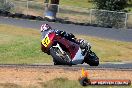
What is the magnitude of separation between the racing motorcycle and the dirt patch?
1.84 feet

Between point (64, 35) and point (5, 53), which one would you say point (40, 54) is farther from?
point (64, 35)

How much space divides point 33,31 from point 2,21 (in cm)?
347

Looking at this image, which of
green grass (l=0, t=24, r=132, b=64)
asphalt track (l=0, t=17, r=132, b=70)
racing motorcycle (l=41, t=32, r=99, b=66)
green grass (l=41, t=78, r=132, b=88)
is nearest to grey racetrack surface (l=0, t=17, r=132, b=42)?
asphalt track (l=0, t=17, r=132, b=70)

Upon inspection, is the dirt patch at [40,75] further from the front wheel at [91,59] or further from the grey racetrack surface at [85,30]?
the grey racetrack surface at [85,30]

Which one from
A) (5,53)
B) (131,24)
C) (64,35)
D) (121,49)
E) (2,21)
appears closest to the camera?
(64,35)

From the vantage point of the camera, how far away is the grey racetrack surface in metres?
33.8

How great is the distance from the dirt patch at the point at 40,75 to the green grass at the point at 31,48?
23.4ft

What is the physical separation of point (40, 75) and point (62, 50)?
152 centimetres

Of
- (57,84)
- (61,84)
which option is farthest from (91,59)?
(57,84)

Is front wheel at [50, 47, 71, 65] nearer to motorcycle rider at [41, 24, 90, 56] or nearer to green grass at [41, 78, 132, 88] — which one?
motorcycle rider at [41, 24, 90, 56]

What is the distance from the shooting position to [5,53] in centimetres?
2423

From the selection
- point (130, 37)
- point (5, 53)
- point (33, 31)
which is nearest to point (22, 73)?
point (5, 53)

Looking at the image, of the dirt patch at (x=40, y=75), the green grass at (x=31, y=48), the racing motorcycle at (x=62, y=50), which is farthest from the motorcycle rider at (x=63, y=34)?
the green grass at (x=31, y=48)

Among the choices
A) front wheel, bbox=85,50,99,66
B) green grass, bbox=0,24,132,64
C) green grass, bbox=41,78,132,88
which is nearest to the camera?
green grass, bbox=41,78,132,88
